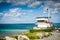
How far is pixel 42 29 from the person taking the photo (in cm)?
307

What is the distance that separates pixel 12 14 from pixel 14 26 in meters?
0.24

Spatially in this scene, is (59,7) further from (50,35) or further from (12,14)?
(12,14)

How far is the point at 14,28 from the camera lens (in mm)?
3090

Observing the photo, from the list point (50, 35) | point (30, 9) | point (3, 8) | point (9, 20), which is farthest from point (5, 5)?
point (50, 35)

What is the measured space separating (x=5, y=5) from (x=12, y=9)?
16cm

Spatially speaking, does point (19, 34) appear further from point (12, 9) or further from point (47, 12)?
point (47, 12)

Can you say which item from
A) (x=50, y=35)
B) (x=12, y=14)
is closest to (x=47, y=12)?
(x=50, y=35)

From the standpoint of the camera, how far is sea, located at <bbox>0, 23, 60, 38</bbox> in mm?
3055

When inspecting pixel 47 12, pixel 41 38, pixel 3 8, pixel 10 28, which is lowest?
pixel 41 38

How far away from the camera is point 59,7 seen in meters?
3.08

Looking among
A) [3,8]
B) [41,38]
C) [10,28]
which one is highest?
[3,8]

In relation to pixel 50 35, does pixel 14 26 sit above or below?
above

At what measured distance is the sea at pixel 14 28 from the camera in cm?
305

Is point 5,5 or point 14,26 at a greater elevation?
point 5,5
